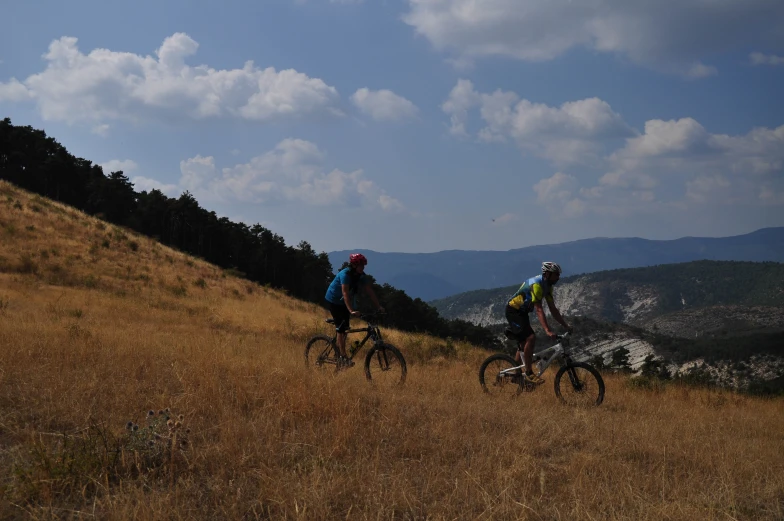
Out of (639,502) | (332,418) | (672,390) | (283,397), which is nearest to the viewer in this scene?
(639,502)

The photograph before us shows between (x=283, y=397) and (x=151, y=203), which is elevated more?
(x=151, y=203)

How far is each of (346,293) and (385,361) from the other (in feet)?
4.32

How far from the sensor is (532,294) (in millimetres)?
8344

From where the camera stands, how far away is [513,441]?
5438mm

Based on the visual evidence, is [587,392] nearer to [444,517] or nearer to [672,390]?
[672,390]

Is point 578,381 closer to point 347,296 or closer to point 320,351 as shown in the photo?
point 347,296

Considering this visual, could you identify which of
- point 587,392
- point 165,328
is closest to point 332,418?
point 587,392

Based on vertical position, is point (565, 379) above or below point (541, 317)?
below

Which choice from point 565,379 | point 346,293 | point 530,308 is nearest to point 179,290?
point 346,293

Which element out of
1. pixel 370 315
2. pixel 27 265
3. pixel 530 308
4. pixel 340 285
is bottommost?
pixel 370 315

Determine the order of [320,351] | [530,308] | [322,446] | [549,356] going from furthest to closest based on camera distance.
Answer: [320,351] < [549,356] < [530,308] < [322,446]

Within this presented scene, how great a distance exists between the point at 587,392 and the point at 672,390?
4.41 meters

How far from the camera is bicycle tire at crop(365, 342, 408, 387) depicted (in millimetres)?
8672

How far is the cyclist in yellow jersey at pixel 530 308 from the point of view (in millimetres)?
8250
